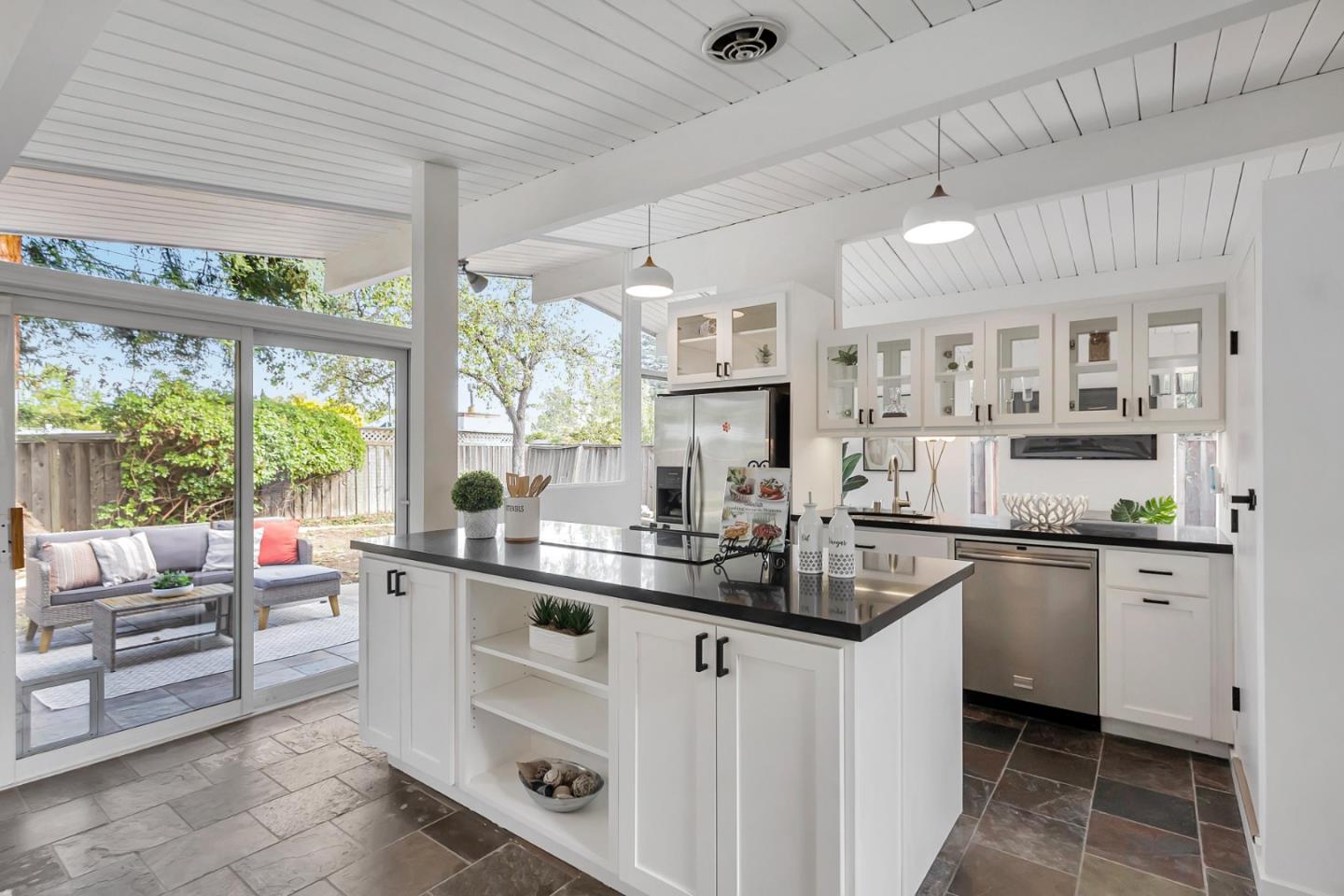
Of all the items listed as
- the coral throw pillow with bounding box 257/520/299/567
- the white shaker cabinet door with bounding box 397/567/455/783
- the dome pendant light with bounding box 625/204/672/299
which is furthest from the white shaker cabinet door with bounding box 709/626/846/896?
the coral throw pillow with bounding box 257/520/299/567

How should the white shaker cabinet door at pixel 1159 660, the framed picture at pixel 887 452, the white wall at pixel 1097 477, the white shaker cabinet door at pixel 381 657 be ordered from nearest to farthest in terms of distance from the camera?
1. the white shaker cabinet door at pixel 381 657
2. the white shaker cabinet door at pixel 1159 660
3. the framed picture at pixel 887 452
4. the white wall at pixel 1097 477

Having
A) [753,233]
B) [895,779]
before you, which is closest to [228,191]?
[753,233]

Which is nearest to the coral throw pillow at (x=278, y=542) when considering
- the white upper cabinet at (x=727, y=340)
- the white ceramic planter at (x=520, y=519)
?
the white ceramic planter at (x=520, y=519)

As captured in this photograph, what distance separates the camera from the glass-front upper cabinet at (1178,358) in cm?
310

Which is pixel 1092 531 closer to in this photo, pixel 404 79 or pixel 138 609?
pixel 404 79

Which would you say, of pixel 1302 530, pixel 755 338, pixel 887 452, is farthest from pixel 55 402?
pixel 887 452

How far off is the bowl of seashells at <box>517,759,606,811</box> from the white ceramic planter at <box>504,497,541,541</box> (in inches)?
34.5

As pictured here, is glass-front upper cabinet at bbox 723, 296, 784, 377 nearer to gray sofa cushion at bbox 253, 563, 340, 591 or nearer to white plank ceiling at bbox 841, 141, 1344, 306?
white plank ceiling at bbox 841, 141, 1344, 306

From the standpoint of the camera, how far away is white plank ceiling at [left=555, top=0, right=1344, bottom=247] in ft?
8.02

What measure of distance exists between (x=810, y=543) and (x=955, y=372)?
226 centimetres

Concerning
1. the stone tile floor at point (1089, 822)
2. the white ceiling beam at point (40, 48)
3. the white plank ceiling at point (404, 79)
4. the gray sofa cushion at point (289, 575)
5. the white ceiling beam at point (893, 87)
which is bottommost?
the stone tile floor at point (1089, 822)

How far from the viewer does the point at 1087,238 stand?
4.75 m

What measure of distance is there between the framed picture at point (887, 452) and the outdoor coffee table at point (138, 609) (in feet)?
12.1

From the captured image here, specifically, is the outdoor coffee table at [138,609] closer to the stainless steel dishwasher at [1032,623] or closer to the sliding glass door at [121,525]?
the sliding glass door at [121,525]
